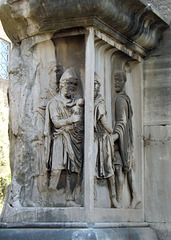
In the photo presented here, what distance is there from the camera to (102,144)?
741cm

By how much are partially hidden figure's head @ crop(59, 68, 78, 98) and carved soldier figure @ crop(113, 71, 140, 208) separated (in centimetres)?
87

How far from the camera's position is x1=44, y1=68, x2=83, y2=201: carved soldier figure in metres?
7.18

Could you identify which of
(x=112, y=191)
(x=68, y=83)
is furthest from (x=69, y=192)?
(x=68, y=83)

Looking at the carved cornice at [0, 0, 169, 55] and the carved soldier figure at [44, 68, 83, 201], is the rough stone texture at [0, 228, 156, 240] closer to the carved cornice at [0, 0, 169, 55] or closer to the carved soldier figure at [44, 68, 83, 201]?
the carved soldier figure at [44, 68, 83, 201]

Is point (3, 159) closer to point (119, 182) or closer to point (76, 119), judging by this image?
point (119, 182)

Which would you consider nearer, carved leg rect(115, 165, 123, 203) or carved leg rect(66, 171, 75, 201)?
carved leg rect(66, 171, 75, 201)

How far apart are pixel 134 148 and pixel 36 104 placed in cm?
175

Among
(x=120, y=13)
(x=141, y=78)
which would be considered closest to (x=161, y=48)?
(x=141, y=78)

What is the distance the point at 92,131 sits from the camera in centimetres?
711

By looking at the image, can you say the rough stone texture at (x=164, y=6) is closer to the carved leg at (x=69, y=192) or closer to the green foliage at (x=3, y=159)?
the carved leg at (x=69, y=192)

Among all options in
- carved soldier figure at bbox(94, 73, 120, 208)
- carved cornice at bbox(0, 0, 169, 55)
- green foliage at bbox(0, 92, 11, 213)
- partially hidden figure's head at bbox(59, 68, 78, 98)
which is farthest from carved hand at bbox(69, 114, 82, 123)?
green foliage at bbox(0, 92, 11, 213)

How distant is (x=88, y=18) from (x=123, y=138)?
6.34ft

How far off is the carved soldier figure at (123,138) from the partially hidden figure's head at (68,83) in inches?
34.2

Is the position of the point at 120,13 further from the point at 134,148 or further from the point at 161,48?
the point at 134,148
